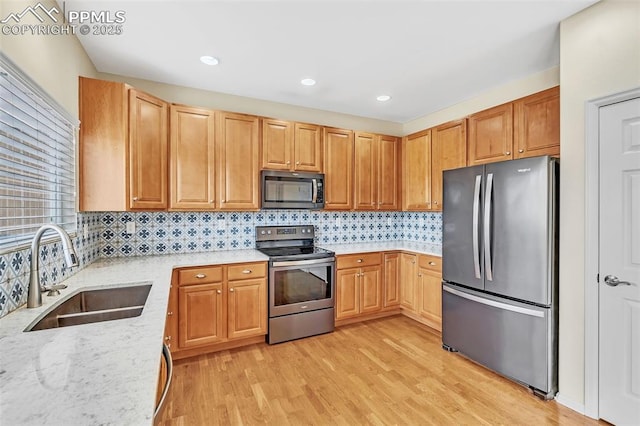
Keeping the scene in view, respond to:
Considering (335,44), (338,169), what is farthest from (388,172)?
(335,44)

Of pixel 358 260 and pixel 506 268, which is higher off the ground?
pixel 506 268

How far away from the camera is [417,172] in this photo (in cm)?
377

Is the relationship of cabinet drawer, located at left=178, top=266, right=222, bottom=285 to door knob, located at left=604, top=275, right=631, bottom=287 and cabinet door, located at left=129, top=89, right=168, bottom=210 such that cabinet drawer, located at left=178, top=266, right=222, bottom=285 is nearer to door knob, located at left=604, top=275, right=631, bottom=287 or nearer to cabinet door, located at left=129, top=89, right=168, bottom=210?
cabinet door, located at left=129, top=89, right=168, bottom=210

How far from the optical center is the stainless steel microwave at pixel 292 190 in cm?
319

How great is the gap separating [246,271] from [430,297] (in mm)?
2061

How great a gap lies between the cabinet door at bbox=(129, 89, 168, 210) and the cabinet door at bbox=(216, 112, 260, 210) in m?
0.51

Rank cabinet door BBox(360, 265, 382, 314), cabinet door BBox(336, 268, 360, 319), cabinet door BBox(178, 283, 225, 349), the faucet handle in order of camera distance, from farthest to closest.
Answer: cabinet door BBox(360, 265, 382, 314), cabinet door BBox(336, 268, 360, 319), cabinet door BBox(178, 283, 225, 349), the faucet handle

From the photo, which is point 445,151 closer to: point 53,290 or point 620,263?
point 620,263

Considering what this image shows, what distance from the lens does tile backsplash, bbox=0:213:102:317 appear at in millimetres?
1305

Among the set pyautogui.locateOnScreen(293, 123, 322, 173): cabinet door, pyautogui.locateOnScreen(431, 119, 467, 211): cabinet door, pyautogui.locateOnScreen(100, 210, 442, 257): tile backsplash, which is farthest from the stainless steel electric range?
pyautogui.locateOnScreen(431, 119, 467, 211): cabinet door

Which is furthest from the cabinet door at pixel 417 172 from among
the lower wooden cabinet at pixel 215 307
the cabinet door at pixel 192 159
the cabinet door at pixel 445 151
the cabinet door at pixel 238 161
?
the cabinet door at pixel 192 159

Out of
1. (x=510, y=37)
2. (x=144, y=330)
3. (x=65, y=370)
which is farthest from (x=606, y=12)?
(x=65, y=370)

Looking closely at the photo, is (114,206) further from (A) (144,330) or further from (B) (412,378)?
(B) (412,378)

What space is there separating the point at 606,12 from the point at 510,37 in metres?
0.51
